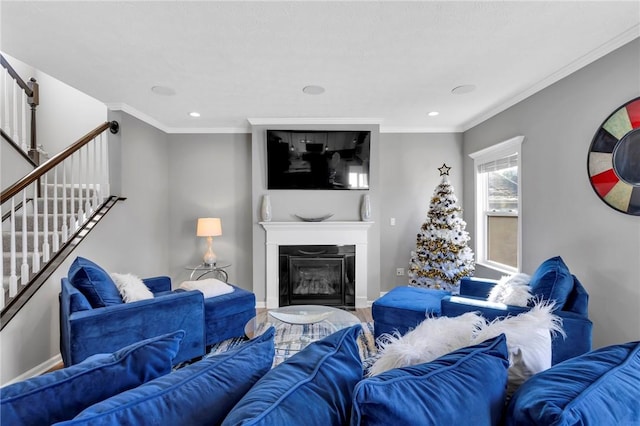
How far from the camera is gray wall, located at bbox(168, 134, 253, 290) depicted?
441 cm

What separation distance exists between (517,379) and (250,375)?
80 centimetres

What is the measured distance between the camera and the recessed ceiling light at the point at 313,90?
2994 mm

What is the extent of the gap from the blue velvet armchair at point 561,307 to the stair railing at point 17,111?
4580 mm

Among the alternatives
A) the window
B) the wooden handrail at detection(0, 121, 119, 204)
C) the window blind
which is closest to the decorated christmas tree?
the window

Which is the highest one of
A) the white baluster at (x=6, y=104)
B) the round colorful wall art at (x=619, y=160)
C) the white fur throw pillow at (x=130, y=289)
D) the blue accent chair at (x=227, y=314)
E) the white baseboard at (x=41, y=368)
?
the white baluster at (x=6, y=104)

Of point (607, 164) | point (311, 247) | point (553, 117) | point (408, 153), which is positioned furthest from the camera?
point (408, 153)

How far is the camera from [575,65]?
98.3 inches

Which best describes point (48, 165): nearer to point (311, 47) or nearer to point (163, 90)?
point (163, 90)

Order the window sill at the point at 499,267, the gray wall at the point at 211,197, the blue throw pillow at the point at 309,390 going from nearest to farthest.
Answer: the blue throw pillow at the point at 309,390
the window sill at the point at 499,267
the gray wall at the point at 211,197

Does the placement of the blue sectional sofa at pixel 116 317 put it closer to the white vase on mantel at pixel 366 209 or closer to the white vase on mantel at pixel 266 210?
the white vase on mantel at pixel 266 210

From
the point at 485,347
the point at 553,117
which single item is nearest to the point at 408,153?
the point at 553,117

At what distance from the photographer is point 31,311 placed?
2393 millimetres

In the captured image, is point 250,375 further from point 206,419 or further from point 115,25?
point 115,25

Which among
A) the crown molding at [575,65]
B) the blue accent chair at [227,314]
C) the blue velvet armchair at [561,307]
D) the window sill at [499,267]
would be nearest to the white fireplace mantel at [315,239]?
the blue accent chair at [227,314]
